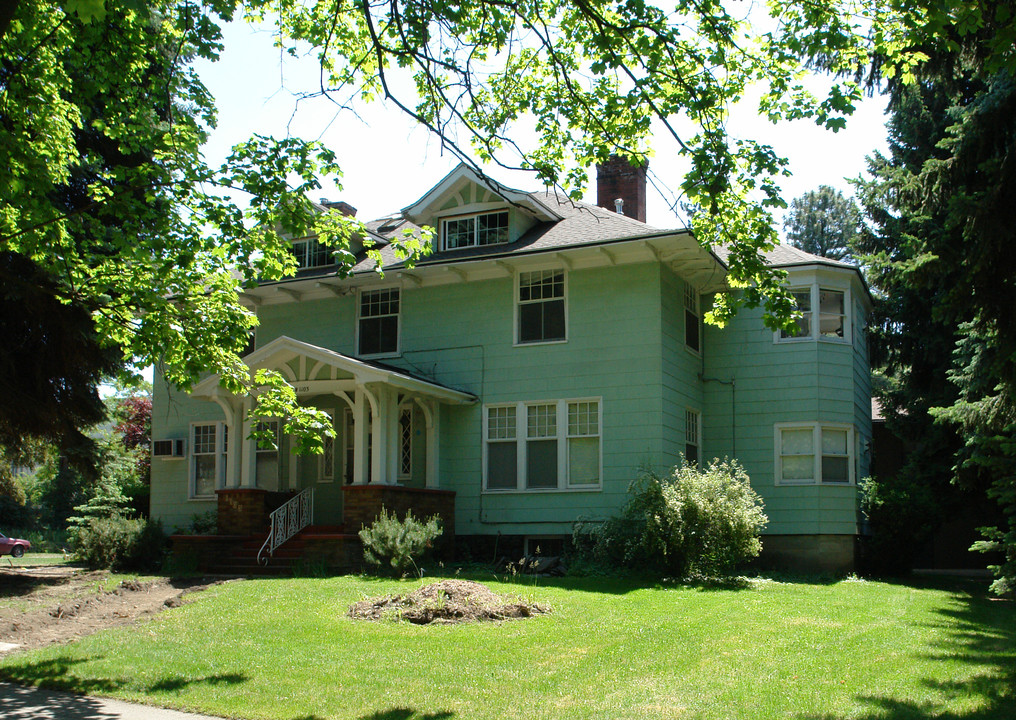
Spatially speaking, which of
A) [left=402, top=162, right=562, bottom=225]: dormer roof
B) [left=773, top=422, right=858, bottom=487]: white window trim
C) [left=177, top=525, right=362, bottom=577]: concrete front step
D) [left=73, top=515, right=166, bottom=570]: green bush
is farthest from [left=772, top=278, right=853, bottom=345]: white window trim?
[left=73, top=515, right=166, bottom=570]: green bush

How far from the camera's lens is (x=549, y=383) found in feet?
59.3

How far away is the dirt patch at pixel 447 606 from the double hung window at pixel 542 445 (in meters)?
6.23

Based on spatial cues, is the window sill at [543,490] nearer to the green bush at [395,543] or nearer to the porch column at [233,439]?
the green bush at [395,543]

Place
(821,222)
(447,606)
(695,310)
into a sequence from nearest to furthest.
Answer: (447,606)
(695,310)
(821,222)

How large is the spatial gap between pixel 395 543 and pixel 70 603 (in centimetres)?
480

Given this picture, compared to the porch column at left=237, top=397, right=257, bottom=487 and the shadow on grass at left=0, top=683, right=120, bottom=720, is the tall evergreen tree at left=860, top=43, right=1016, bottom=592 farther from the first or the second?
the porch column at left=237, top=397, right=257, bottom=487

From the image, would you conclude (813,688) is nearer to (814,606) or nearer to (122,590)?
(814,606)

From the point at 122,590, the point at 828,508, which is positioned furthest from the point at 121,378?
the point at 828,508

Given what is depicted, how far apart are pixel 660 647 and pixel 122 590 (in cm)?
930

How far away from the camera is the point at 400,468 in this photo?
747 inches

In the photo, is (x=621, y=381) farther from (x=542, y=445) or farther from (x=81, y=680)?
(x=81, y=680)

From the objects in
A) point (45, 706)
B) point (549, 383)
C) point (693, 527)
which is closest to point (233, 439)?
point (549, 383)

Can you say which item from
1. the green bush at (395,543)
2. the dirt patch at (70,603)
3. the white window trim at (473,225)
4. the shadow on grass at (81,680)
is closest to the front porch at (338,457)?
the green bush at (395,543)

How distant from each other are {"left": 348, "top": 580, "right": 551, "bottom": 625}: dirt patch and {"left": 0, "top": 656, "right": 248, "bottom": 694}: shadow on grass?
9.38 ft
